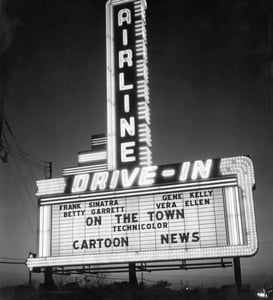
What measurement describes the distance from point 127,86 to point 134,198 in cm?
438

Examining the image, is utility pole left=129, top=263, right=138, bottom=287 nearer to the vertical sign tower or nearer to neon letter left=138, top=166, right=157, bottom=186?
neon letter left=138, top=166, right=157, bottom=186

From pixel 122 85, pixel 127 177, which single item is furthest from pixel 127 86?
pixel 127 177

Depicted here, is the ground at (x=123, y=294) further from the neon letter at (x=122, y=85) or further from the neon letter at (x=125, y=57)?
the neon letter at (x=125, y=57)

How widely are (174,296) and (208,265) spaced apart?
1.48 metres

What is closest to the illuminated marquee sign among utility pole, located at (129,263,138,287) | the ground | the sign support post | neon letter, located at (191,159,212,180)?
neon letter, located at (191,159,212,180)

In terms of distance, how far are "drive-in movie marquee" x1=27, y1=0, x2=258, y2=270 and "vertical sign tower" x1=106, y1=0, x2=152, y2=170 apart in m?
0.04

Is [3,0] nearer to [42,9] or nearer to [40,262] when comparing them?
[42,9]

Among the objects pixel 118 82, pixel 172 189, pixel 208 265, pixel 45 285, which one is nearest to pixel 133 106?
pixel 118 82

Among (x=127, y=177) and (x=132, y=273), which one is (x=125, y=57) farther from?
(x=132, y=273)

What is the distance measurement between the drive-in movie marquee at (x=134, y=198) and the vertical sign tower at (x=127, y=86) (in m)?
0.04

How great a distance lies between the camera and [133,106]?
15.1m

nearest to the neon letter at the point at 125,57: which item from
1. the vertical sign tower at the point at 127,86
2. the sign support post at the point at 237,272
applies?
the vertical sign tower at the point at 127,86

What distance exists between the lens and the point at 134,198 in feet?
45.0

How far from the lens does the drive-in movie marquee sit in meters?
12.6
